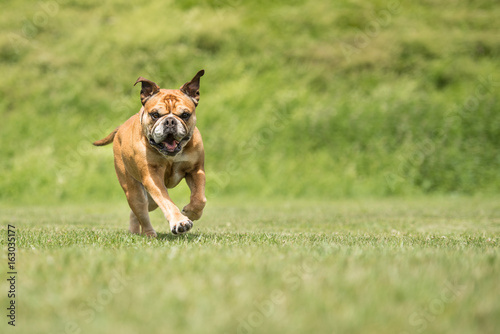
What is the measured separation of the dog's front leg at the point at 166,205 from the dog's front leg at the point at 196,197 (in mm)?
323

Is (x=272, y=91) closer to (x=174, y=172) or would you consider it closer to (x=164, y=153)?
(x=174, y=172)

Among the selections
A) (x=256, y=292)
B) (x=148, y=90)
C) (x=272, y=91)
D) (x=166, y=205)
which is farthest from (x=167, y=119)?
(x=272, y=91)

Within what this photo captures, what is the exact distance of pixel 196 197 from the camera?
242 inches

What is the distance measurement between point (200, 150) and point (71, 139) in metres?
15.2

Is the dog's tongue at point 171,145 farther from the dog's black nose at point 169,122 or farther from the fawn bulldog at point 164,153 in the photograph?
the dog's black nose at point 169,122

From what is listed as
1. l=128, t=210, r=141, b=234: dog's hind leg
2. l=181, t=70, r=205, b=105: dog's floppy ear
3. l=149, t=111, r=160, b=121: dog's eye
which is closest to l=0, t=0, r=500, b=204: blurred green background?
l=128, t=210, r=141, b=234: dog's hind leg

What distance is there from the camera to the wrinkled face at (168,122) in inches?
224

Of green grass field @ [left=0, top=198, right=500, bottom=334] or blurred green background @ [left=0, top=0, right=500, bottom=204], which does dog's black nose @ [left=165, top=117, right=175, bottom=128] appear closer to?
green grass field @ [left=0, top=198, right=500, bottom=334]

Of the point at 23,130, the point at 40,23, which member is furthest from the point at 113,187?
the point at 40,23

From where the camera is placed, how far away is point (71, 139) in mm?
20219

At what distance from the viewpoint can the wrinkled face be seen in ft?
18.6

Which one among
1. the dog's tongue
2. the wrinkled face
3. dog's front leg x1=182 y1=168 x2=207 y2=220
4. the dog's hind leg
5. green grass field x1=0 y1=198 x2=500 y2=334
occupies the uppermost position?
the wrinkled face

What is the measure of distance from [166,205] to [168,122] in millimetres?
866

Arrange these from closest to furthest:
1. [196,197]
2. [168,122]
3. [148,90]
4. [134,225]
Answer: [168,122]
[196,197]
[148,90]
[134,225]
